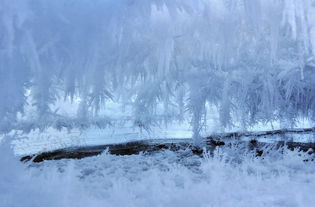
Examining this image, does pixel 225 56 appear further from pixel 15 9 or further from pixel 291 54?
pixel 15 9

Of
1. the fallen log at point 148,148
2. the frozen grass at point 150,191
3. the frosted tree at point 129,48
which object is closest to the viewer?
the frozen grass at point 150,191

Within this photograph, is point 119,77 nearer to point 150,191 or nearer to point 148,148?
point 150,191

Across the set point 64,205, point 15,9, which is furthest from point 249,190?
point 15,9

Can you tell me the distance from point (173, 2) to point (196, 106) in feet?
16.2

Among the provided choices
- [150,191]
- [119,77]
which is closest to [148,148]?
[119,77]

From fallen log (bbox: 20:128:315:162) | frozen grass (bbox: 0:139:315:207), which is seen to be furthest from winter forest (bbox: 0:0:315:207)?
fallen log (bbox: 20:128:315:162)

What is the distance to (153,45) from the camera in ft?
15.7

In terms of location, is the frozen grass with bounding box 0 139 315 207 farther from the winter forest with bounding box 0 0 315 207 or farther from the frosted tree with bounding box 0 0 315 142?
the frosted tree with bounding box 0 0 315 142

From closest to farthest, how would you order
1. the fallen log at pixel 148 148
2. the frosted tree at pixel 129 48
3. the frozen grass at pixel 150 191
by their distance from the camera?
the frozen grass at pixel 150 191, the frosted tree at pixel 129 48, the fallen log at pixel 148 148

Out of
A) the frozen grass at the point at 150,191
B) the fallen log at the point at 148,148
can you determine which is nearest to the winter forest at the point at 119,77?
the frozen grass at the point at 150,191

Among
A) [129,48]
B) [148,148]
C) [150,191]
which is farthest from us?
[148,148]

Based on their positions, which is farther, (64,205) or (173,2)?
(173,2)

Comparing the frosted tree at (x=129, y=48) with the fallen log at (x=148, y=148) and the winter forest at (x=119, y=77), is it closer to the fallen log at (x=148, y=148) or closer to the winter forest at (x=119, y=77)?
the winter forest at (x=119, y=77)

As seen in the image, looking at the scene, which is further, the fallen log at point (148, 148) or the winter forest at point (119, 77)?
the fallen log at point (148, 148)
